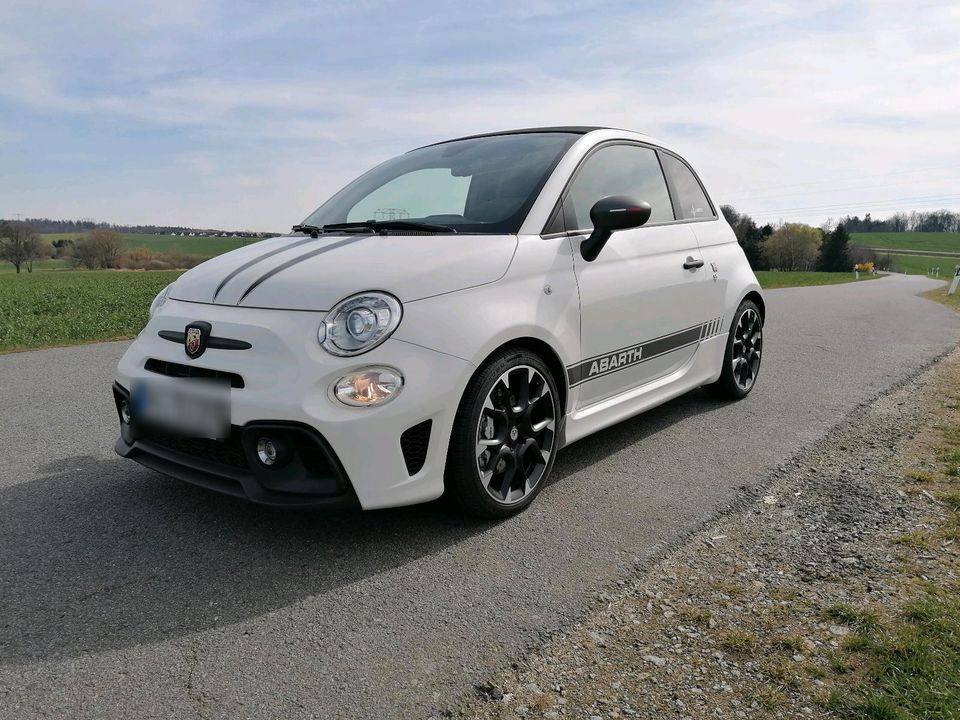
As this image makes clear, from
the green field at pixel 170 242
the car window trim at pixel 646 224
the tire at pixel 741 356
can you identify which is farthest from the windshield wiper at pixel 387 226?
the green field at pixel 170 242

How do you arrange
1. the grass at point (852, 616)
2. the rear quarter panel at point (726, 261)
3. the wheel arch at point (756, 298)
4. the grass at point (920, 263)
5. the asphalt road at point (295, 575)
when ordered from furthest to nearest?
the grass at point (920, 263) < the wheel arch at point (756, 298) < the rear quarter panel at point (726, 261) < the grass at point (852, 616) < the asphalt road at point (295, 575)

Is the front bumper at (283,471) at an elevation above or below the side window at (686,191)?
below

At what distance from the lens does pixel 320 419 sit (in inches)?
99.8

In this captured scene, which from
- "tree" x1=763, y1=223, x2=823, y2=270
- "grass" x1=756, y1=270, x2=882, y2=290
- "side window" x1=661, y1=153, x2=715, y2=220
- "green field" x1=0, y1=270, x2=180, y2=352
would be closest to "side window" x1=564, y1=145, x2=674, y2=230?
"side window" x1=661, y1=153, x2=715, y2=220

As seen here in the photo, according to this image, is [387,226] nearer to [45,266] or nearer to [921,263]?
[45,266]

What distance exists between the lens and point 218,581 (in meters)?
2.58

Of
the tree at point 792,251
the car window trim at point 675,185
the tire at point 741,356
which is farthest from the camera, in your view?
the tree at point 792,251

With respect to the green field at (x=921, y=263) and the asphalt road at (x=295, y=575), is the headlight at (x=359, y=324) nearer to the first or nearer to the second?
the asphalt road at (x=295, y=575)

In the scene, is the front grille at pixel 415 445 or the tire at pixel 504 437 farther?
the tire at pixel 504 437

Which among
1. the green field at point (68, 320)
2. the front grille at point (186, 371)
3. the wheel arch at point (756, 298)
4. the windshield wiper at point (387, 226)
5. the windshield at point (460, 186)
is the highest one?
the windshield at point (460, 186)

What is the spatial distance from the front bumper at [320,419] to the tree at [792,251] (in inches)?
3310

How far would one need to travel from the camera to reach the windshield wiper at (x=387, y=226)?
336 cm

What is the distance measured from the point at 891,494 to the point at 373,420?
8.08 feet

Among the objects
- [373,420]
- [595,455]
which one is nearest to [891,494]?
[595,455]
